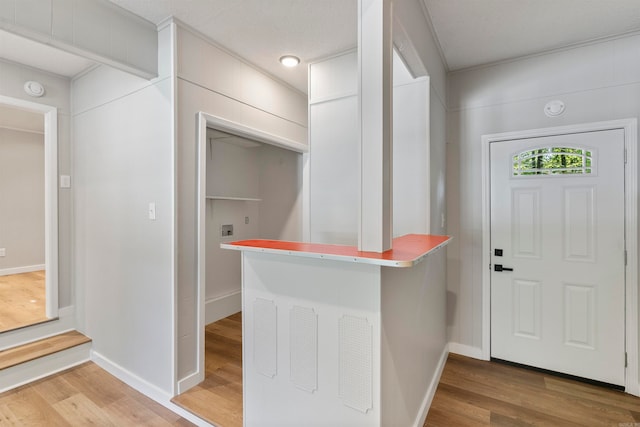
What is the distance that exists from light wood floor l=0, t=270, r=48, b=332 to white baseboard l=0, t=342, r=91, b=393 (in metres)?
0.42

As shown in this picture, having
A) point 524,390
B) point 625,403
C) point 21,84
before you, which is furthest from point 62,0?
point 625,403

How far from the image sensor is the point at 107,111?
8.60ft

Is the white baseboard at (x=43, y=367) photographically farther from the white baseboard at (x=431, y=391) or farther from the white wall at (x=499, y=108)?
the white wall at (x=499, y=108)

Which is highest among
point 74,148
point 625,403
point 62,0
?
point 62,0

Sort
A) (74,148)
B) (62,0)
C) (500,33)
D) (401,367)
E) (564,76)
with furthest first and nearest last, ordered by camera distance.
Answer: (74,148) < (564,76) < (500,33) < (62,0) < (401,367)

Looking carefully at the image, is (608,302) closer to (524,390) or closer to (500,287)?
(500,287)

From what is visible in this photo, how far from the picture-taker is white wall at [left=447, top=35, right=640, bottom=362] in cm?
231

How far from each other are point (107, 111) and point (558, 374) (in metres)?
4.40

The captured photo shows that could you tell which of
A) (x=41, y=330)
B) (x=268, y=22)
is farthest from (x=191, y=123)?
(x=41, y=330)

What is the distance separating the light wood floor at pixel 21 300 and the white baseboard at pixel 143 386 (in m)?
0.72

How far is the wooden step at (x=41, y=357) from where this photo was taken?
236cm

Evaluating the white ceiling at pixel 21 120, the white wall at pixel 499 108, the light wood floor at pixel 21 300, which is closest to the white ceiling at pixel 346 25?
the white wall at pixel 499 108

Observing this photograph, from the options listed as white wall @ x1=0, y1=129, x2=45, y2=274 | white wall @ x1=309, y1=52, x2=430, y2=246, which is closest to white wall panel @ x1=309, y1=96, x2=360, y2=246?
white wall @ x1=309, y1=52, x2=430, y2=246

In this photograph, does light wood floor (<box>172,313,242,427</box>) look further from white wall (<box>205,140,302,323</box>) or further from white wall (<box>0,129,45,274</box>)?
white wall (<box>0,129,45,274</box>)
